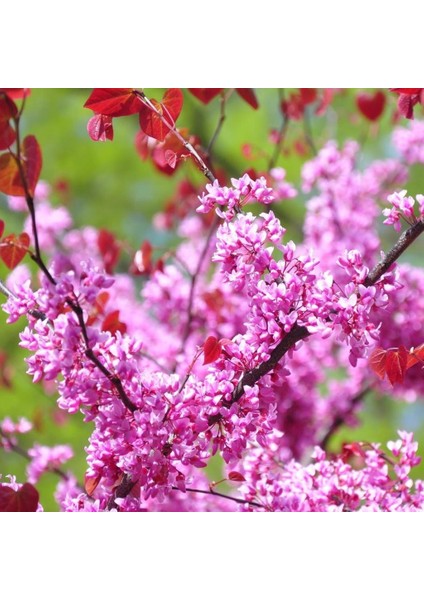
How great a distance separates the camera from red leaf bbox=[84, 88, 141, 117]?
27.2 inches

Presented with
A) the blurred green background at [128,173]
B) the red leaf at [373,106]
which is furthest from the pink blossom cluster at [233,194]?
the blurred green background at [128,173]

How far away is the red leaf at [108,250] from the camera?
127 centimetres

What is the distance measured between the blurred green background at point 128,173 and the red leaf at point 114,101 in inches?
50.9

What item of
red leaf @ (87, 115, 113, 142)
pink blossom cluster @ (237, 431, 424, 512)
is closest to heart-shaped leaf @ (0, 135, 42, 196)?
red leaf @ (87, 115, 113, 142)

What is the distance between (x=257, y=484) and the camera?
33.0 inches

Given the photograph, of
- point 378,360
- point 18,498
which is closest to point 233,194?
point 378,360

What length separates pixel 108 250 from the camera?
1292 mm

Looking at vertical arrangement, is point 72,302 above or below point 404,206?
below

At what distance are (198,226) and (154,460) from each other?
3.40ft

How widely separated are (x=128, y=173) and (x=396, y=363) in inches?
101

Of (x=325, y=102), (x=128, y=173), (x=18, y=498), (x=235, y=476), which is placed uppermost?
(x=128, y=173)

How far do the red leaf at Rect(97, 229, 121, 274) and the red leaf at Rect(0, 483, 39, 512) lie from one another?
0.62 m

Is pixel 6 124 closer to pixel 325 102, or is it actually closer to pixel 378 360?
pixel 378 360
